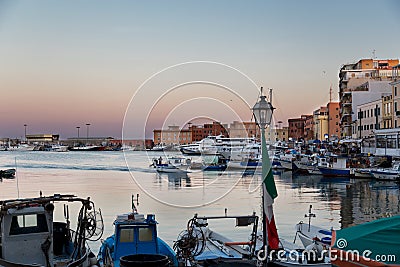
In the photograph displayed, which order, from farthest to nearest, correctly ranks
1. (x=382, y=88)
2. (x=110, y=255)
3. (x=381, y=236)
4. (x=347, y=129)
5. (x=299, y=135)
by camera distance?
(x=299, y=135)
(x=347, y=129)
(x=382, y=88)
(x=110, y=255)
(x=381, y=236)

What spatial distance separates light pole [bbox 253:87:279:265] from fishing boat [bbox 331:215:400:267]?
2.10 meters

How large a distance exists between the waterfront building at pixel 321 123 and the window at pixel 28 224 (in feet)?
365

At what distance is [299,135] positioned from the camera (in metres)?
179

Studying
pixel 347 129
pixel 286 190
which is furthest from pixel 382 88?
pixel 286 190

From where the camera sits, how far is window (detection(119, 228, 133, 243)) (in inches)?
570

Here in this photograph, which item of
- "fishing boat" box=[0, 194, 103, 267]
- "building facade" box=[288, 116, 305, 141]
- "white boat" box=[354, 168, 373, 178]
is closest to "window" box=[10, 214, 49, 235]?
"fishing boat" box=[0, 194, 103, 267]

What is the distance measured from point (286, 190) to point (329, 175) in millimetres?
16921

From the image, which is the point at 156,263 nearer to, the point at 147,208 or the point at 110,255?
the point at 110,255

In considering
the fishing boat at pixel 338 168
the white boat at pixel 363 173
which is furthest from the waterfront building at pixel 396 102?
the white boat at pixel 363 173

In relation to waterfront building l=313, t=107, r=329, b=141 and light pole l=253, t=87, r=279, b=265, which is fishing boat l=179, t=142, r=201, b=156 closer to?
waterfront building l=313, t=107, r=329, b=141

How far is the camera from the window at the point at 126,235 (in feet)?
47.5

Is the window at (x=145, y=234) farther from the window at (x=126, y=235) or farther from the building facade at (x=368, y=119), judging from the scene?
the building facade at (x=368, y=119)

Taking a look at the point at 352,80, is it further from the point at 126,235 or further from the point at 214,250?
the point at 126,235

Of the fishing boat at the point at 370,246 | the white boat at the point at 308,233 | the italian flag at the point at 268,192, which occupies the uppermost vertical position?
the italian flag at the point at 268,192
